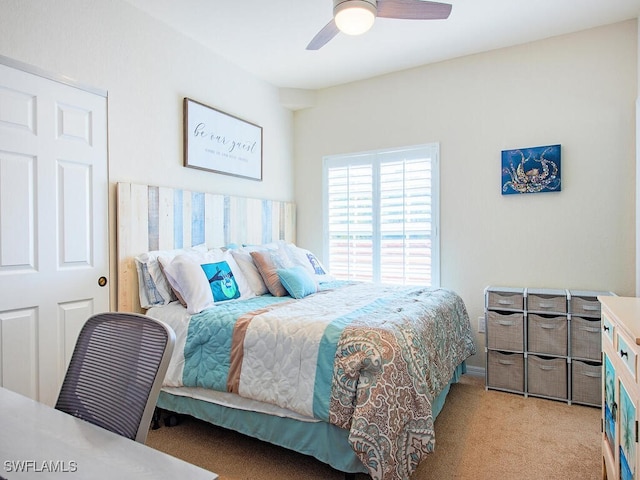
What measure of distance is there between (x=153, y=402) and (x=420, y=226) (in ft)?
10.2

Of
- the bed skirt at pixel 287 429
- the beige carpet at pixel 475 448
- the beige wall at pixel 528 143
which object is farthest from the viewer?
the beige wall at pixel 528 143

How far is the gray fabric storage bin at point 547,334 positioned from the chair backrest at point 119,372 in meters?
A: 2.81

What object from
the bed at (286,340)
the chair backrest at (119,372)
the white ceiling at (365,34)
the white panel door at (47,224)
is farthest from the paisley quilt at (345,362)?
the white ceiling at (365,34)

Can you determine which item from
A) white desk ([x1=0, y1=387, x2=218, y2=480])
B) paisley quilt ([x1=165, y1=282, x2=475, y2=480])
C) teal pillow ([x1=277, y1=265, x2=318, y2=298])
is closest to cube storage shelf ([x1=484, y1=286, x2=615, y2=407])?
paisley quilt ([x1=165, y1=282, x2=475, y2=480])

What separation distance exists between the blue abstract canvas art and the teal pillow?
186cm

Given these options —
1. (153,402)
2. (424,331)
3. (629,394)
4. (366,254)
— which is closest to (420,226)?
(366,254)

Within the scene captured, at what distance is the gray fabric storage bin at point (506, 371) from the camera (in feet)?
9.78

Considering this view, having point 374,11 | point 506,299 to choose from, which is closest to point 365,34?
point 374,11

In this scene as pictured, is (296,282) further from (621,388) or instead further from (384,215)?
(621,388)

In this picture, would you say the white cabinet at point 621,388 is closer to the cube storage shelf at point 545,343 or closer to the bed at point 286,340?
the bed at point 286,340

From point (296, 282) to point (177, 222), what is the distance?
1.05 metres

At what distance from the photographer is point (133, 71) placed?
272 centimetres

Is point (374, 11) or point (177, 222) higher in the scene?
point (374, 11)

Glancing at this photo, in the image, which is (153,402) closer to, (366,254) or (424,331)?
(424,331)
